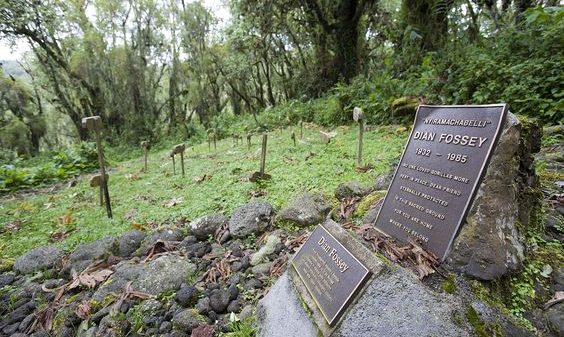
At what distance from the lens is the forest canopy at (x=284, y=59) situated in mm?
6449

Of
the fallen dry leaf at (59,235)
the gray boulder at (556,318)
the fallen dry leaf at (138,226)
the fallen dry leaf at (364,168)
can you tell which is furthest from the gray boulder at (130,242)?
the gray boulder at (556,318)

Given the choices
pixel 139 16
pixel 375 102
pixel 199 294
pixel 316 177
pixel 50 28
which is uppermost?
pixel 139 16

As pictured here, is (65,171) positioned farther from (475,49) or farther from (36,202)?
(475,49)

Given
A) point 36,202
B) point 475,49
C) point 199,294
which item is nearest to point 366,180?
point 199,294

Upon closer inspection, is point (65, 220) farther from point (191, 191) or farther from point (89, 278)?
point (89, 278)

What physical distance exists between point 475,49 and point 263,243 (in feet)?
22.4

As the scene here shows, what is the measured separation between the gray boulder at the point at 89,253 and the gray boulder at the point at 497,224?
3.83 metres

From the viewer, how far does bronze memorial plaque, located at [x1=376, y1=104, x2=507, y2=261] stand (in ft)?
7.56

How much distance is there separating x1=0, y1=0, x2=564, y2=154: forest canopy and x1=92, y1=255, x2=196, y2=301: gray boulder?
20.3 ft

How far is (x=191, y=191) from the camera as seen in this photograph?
20.2 feet

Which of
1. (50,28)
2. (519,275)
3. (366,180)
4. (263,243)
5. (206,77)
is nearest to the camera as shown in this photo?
(519,275)

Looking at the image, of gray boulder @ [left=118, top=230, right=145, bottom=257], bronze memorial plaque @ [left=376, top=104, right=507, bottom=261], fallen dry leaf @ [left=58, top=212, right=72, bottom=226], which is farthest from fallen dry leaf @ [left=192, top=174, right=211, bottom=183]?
bronze memorial plaque @ [left=376, top=104, right=507, bottom=261]

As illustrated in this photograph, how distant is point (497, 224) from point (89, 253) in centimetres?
440

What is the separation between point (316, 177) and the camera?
17.9 feet
